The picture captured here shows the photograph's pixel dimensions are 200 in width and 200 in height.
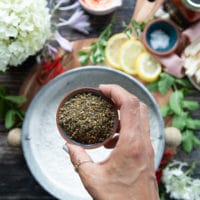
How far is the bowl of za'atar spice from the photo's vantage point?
0.99 m

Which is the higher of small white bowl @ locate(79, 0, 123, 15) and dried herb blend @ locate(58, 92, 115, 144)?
small white bowl @ locate(79, 0, 123, 15)

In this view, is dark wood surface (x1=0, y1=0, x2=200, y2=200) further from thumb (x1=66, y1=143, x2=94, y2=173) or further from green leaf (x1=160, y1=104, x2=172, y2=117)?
thumb (x1=66, y1=143, x2=94, y2=173)

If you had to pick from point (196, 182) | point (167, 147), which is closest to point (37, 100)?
point (167, 147)

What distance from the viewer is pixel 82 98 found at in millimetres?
1021

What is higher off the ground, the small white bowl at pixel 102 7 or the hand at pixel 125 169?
the small white bowl at pixel 102 7

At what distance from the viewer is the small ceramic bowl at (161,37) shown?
129cm

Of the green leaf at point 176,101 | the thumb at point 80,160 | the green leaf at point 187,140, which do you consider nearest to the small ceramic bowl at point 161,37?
the green leaf at point 176,101

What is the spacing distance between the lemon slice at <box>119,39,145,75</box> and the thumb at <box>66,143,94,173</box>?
42 cm

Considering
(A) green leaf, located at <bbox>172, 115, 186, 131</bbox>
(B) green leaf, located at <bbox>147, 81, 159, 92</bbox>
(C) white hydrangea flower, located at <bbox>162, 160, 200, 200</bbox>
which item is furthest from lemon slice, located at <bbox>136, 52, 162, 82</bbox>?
(C) white hydrangea flower, located at <bbox>162, 160, 200, 200</bbox>

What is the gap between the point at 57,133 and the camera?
1250 millimetres

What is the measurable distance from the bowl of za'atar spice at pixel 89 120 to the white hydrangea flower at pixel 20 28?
17 cm

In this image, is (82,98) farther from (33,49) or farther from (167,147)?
(167,147)

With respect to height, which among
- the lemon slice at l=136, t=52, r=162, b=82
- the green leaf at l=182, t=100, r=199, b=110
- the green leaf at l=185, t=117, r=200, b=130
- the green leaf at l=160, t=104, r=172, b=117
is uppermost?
the lemon slice at l=136, t=52, r=162, b=82

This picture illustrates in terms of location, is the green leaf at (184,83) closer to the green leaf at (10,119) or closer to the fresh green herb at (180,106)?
the fresh green herb at (180,106)
